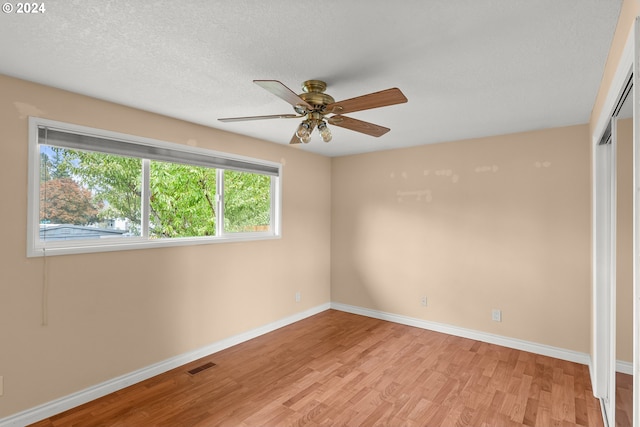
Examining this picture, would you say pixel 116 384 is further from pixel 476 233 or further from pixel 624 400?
pixel 476 233

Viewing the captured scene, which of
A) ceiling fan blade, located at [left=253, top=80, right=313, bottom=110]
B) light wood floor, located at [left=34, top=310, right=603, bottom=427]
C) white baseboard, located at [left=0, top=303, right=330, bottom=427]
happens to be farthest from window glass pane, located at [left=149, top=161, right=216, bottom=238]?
ceiling fan blade, located at [left=253, top=80, right=313, bottom=110]

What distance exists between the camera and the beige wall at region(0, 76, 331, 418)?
7.29 feet

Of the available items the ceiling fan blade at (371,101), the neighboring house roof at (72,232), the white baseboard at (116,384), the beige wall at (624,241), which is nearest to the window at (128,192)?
the neighboring house roof at (72,232)

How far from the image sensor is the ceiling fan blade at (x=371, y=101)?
176 centimetres

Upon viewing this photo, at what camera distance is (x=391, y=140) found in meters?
3.97

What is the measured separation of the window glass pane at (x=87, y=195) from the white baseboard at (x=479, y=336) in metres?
3.13

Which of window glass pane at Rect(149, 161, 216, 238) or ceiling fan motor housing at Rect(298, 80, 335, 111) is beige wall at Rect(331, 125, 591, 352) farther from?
ceiling fan motor housing at Rect(298, 80, 335, 111)

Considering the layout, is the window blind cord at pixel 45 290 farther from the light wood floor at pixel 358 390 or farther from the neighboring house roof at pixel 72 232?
the light wood floor at pixel 358 390

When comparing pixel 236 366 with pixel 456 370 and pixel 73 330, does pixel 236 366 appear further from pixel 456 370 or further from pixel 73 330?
pixel 456 370

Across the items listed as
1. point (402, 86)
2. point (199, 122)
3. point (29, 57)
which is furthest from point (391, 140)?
point (29, 57)

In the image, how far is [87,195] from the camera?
2637 mm

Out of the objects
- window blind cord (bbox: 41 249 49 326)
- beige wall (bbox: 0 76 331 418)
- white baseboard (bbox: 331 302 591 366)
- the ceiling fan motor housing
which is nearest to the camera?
the ceiling fan motor housing

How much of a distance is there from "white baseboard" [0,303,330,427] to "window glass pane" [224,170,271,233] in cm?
120

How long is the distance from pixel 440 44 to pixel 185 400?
2978 mm
